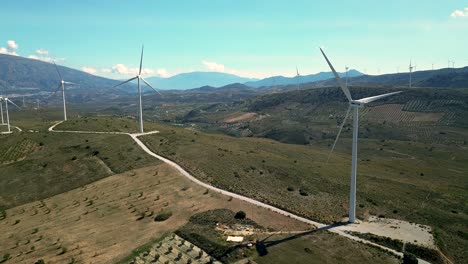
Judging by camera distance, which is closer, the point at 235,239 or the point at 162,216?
the point at 235,239

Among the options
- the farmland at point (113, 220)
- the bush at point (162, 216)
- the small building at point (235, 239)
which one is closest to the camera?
the farmland at point (113, 220)

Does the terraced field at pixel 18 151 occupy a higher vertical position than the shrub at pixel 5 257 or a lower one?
higher

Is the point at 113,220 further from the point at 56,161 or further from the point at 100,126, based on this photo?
the point at 100,126

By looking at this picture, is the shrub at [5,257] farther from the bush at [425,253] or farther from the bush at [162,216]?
the bush at [425,253]

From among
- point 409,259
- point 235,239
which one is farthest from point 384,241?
point 235,239

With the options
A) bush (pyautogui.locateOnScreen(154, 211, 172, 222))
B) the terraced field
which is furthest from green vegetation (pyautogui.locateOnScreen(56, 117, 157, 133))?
bush (pyautogui.locateOnScreen(154, 211, 172, 222))

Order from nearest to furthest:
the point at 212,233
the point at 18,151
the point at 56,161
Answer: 1. the point at 212,233
2. the point at 56,161
3. the point at 18,151

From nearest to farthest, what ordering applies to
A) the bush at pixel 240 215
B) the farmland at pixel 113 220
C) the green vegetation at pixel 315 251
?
the green vegetation at pixel 315 251
the farmland at pixel 113 220
the bush at pixel 240 215

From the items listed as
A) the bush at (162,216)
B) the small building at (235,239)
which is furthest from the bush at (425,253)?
the bush at (162,216)

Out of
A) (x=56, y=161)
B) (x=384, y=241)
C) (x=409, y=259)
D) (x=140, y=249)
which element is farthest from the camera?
(x=56, y=161)
